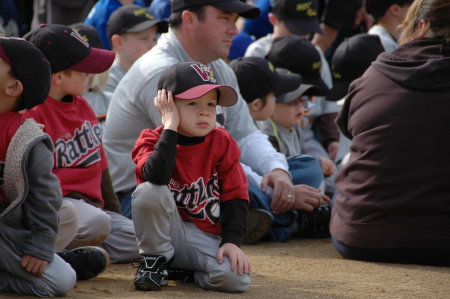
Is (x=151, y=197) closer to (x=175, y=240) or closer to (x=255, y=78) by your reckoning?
(x=175, y=240)

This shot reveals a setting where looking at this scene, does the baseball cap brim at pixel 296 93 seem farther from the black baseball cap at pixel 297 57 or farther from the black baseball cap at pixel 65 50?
the black baseball cap at pixel 65 50

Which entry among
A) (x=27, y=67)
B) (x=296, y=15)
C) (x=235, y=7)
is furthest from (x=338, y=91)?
(x=27, y=67)

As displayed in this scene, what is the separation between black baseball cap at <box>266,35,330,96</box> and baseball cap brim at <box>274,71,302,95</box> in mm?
610

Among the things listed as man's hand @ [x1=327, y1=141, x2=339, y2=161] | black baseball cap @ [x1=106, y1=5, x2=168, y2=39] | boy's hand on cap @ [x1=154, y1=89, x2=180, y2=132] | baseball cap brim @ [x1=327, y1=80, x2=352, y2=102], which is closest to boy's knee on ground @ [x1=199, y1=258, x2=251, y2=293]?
boy's hand on cap @ [x1=154, y1=89, x2=180, y2=132]

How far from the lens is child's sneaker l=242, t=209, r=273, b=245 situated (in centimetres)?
516

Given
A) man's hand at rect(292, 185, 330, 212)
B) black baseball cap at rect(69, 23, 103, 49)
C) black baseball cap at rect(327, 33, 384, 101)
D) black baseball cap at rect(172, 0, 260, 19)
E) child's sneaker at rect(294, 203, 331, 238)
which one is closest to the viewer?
man's hand at rect(292, 185, 330, 212)

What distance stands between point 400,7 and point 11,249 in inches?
201

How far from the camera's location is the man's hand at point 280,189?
520 centimetres

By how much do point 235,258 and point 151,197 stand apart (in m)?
0.45

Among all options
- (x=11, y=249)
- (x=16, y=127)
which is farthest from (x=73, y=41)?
(x=11, y=249)

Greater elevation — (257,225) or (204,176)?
(204,176)

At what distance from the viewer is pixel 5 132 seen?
11.8 feet

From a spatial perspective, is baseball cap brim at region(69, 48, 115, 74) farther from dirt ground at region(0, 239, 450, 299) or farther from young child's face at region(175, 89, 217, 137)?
dirt ground at region(0, 239, 450, 299)

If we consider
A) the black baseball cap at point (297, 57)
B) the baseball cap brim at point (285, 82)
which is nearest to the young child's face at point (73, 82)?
the baseball cap brim at point (285, 82)
